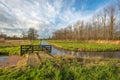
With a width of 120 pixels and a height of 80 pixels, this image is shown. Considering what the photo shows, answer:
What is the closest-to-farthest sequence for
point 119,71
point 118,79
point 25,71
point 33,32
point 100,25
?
point 118,79 < point 25,71 < point 119,71 < point 100,25 < point 33,32

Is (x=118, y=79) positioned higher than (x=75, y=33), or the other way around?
(x=75, y=33)

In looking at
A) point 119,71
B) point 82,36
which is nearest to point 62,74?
point 119,71

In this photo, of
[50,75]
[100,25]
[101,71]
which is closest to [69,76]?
[50,75]

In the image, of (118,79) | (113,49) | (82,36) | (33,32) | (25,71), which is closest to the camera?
(118,79)

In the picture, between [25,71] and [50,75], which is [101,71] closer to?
[50,75]

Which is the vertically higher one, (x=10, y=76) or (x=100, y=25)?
(x=100, y=25)

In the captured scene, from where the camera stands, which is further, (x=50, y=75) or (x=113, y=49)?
(x=113, y=49)

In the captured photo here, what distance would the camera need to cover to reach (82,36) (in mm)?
74500

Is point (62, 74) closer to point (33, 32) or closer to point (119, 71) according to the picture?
point (119, 71)

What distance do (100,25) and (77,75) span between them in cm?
5414

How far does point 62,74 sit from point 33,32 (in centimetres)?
7360

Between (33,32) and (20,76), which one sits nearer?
(20,76)

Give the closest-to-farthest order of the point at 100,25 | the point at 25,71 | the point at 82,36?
the point at 25,71
the point at 100,25
the point at 82,36

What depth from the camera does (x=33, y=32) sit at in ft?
261
